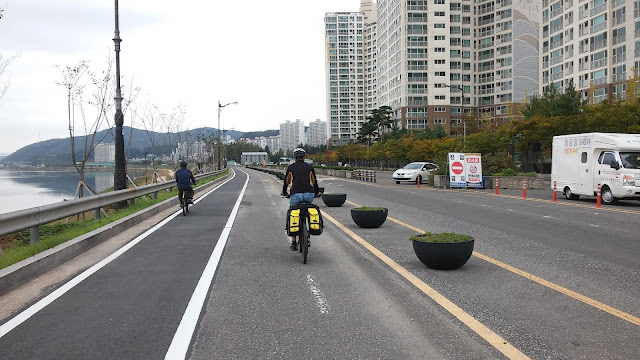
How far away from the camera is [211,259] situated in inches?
349

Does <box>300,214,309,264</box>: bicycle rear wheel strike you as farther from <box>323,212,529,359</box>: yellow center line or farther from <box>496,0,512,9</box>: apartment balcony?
<box>496,0,512,9</box>: apartment balcony

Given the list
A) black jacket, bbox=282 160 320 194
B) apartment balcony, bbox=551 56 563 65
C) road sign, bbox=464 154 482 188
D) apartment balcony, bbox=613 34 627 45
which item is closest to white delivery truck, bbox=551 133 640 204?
road sign, bbox=464 154 482 188

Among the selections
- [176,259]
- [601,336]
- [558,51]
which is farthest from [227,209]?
[558,51]

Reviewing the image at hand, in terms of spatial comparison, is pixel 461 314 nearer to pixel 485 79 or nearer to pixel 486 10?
pixel 485 79

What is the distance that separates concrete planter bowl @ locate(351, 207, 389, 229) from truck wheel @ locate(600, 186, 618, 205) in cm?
1201

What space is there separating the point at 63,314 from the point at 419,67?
10482 centimetres

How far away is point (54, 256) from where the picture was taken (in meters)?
8.37

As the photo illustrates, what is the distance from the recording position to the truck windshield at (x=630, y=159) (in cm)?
1925

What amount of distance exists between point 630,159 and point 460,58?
305 ft

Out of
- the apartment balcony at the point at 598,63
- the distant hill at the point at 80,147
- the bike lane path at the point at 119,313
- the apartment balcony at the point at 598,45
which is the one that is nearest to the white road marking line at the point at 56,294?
the bike lane path at the point at 119,313

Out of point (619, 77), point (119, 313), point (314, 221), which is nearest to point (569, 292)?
point (314, 221)

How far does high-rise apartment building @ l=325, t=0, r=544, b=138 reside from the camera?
344 feet

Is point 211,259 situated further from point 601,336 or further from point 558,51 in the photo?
point 558,51

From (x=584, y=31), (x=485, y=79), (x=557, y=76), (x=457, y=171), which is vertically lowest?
(x=457, y=171)
